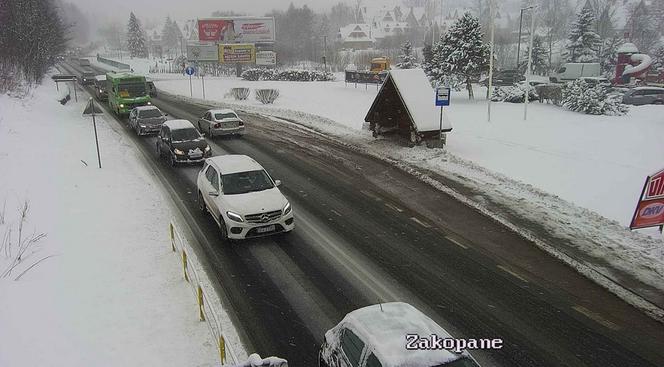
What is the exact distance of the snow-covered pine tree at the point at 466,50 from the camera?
123ft

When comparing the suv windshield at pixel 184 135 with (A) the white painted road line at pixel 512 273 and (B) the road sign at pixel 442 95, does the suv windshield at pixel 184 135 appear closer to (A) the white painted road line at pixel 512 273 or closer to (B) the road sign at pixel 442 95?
(B) the road sign at pixel 442 95

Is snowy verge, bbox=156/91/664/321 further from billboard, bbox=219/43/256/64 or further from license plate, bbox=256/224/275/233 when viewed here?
billboard, bbox=219/43/256/64

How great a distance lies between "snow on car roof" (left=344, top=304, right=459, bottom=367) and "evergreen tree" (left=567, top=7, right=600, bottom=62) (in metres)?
71.5

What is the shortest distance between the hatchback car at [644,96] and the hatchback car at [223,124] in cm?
3021

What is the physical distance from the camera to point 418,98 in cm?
2170

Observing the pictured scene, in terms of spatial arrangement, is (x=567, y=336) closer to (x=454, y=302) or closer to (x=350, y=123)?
(x=454, y=302)

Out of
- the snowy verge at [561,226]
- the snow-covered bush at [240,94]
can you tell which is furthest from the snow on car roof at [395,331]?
the snow-covered bush at [240,94]

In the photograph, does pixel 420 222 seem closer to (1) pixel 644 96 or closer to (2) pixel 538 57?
(1) pixel 644 96

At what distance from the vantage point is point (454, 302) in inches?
342

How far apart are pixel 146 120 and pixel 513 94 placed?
25639mm

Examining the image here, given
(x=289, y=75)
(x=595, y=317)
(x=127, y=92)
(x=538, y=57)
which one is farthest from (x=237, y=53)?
(x=595, y=317)

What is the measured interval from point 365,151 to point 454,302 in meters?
13.1

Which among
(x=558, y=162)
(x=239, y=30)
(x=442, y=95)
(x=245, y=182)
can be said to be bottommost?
(x=558, y=162)

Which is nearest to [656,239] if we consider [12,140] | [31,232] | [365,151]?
[365,151]
